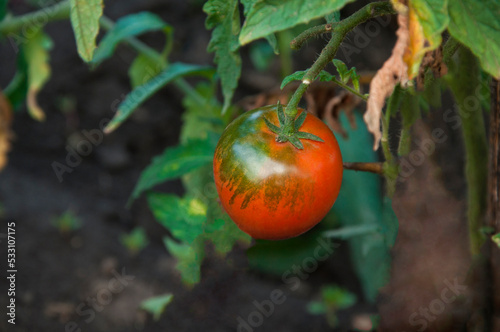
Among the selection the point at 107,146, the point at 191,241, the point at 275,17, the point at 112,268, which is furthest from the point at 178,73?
the point at 107,146

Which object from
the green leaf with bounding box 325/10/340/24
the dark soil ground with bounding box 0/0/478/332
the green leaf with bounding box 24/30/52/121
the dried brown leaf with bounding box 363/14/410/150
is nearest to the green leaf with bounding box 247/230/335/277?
the dark soil ground with bounding box 0/0/478/332

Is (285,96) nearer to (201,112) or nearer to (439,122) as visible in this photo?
(439,122)

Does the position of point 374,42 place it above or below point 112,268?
above

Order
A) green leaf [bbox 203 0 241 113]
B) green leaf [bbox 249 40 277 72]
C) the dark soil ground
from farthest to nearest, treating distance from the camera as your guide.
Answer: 1. green leaf [bbox 249 40 277 72]
2. the dark soil ground
3. green leaf [bbox 203 0 241 113]

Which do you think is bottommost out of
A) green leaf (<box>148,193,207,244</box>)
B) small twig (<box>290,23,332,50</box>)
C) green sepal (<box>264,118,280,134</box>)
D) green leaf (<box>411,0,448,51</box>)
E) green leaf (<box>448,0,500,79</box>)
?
green leaf (<box>148,193,207,244</box>)

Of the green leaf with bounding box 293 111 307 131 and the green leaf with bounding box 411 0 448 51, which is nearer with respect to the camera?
the green leaf with bounding box 411 0 448 51

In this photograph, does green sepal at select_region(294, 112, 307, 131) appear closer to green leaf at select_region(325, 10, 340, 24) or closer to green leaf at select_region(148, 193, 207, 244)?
green leaf at select_region(325, 10, 340, 24)
